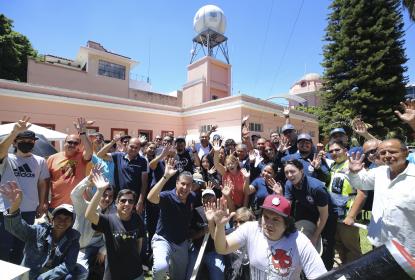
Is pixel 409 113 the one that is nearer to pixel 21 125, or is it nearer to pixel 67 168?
pixel 67 168

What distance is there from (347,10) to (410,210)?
19.8 metres

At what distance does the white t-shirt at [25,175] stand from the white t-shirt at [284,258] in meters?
3.09

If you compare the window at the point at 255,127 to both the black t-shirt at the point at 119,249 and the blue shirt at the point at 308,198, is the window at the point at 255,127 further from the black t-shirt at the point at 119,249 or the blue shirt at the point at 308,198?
the black t-shirt at the point at 119,249

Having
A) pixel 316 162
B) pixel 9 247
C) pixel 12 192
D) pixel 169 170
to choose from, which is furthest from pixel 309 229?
pixel 9 247

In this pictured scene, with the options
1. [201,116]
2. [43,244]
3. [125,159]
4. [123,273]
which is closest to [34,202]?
[43,244]

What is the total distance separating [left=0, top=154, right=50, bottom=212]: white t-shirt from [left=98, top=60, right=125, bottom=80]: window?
21.0 meters

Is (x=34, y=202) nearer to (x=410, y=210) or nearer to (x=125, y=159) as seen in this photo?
(x=125, y=159)

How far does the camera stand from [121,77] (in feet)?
78.3

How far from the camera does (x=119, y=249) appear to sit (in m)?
2.86

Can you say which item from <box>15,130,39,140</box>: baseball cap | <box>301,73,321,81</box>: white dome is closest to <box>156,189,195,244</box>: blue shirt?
<box>15,130,39,140</box>: baseball cap

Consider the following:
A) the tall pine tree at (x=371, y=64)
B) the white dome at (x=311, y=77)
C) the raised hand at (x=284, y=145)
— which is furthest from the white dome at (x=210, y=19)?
the raised hand at (x=284, y=145)

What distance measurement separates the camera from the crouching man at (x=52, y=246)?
8.67 feet

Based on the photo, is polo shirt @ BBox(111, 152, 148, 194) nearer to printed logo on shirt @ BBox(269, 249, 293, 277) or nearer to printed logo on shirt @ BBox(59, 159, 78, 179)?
printed logo on shirt @ BBox(59, 159, 78, 179)

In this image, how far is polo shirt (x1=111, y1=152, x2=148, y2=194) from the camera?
4.31 metres
